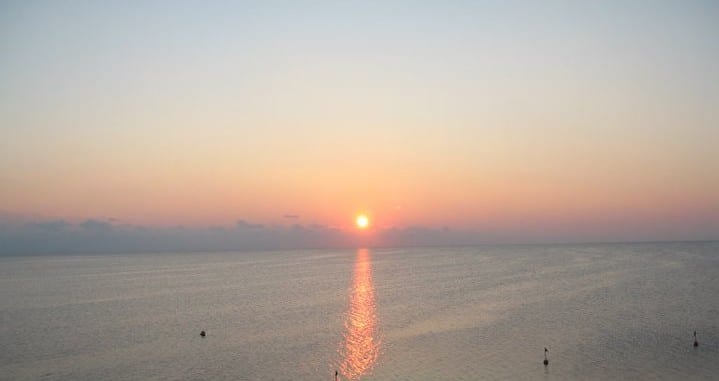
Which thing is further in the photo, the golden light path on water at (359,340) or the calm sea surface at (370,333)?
the golden light path on water at (359,340)

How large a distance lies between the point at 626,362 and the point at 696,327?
21.2m

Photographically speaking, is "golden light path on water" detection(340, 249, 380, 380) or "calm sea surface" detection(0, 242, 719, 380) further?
"golden light path on water" detection(340, 249, 380, 380)

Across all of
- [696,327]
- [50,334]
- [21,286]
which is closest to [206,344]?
[50,334]

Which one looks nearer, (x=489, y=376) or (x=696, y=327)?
(x=489, y=376)

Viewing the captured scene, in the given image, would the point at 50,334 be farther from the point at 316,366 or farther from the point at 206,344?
the point at 316,366

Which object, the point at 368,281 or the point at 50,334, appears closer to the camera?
the point at 50,334

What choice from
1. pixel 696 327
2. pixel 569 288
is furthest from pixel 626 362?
pixel 569 288

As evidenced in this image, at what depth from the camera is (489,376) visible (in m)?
42.2

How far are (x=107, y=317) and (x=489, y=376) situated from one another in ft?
188

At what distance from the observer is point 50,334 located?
62.1m

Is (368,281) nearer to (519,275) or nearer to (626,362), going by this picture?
(519,275)

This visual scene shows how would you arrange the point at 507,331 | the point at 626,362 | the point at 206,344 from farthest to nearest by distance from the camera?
the point at 507,331
the point at 206,344
the point at 626,362

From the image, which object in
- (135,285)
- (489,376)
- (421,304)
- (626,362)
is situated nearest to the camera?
(489,376)

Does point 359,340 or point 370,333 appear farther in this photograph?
point 370,333
